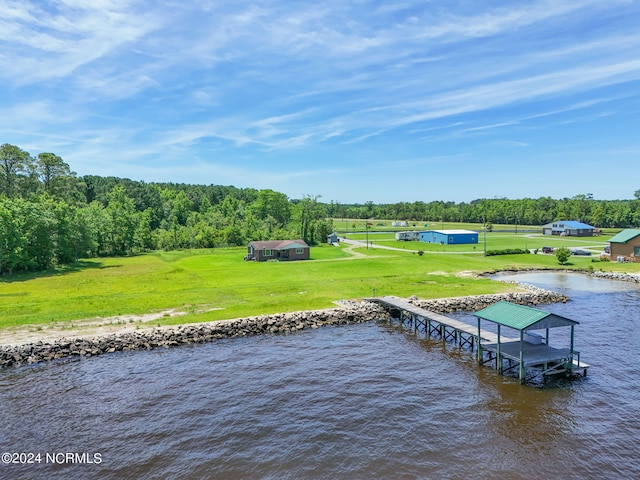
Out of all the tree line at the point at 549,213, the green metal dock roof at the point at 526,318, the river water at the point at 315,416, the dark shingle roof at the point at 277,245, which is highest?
the tree line at the point at 549,213

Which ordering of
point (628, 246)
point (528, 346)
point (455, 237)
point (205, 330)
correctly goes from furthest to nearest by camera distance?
1. point (455, 237)
2. point (628, 246)
3. point (205, 330)
4. point (528, 346)

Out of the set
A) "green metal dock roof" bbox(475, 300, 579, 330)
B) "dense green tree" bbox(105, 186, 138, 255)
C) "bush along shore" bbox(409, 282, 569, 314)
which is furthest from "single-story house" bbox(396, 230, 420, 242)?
"green metal dock roof" bbox(475, 300, 579, 330)

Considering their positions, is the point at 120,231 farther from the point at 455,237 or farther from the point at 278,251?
the point at 455,237

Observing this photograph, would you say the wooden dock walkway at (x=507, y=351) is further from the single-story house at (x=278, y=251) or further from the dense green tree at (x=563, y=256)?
the single-story house at (x=278, y=251)

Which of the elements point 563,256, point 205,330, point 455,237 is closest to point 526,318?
point 205,330

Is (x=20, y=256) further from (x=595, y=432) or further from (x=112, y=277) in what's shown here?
(x=595, y=432)

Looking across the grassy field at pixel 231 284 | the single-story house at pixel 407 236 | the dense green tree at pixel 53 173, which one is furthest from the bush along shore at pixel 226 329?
the dense green tree at pixel 53 173
